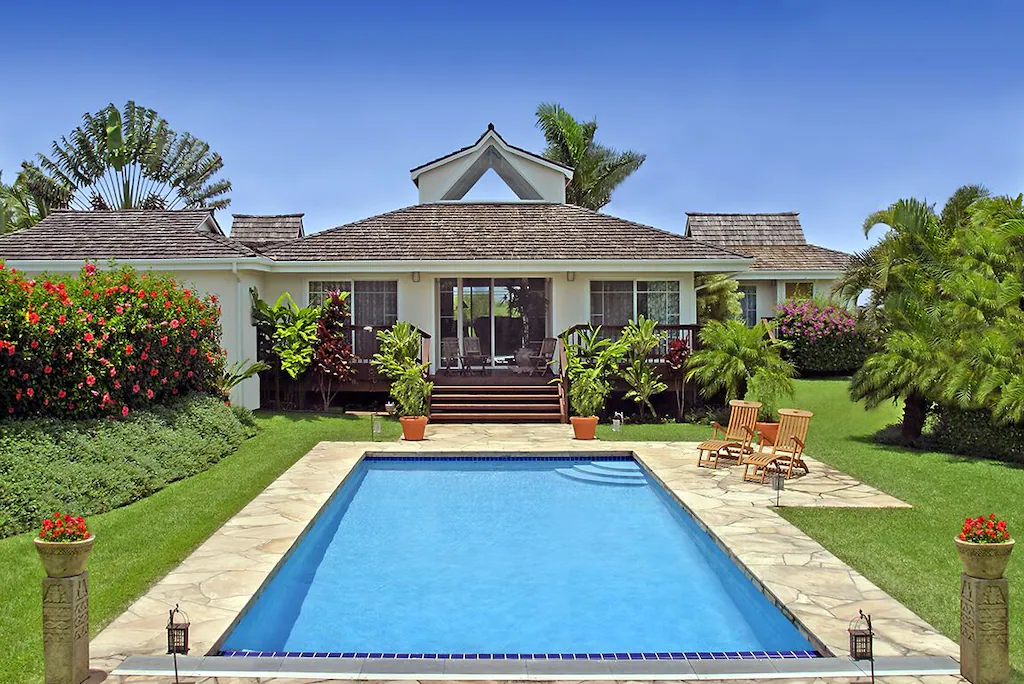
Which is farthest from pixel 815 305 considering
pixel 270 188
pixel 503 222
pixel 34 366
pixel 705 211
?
pixel 270 188

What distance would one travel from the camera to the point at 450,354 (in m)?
19.7

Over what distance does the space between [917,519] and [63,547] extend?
8.49 meters

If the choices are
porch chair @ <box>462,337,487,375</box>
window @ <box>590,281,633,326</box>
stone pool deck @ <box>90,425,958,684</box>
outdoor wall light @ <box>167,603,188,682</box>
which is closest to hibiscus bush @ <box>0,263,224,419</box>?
stone pool deck @ <box>90,425,958,684</box>

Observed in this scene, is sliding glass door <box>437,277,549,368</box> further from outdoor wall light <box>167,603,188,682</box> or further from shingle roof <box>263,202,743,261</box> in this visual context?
outdoor wall light <box>167,603,188,682</box>

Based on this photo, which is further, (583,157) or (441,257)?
(583,157)

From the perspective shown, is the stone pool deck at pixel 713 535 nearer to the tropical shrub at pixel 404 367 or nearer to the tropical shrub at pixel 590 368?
the tropical shrub at pixel 404 367

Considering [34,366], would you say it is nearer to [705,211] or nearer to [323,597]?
[323,597]

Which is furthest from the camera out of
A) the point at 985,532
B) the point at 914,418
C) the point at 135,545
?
the point at 914,418

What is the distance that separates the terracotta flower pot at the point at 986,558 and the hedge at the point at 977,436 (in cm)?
885

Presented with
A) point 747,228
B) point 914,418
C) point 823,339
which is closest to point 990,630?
point 914,418

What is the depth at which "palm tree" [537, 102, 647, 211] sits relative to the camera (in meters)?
34.4

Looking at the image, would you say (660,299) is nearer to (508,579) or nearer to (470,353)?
(470,353)

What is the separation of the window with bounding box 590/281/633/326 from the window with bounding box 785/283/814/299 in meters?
10.0

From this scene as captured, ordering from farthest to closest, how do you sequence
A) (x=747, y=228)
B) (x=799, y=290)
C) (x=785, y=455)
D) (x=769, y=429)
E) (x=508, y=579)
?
(x=747, y=228) → (x=799, y=290) → (x=769, y=429) → (x=785, y=455) → (x=508, y=579)
